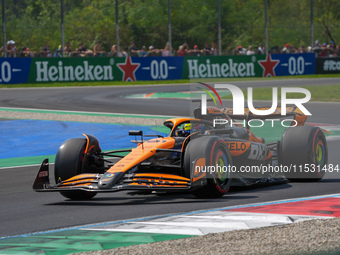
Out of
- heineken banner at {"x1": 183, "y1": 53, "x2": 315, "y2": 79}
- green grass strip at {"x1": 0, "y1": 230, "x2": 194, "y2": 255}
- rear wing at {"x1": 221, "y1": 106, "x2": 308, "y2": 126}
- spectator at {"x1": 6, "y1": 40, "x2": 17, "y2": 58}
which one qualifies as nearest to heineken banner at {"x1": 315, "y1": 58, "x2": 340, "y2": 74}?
heineken banner at {"x1": 183, "y1": 53, "x2": 315, "y2": 79}

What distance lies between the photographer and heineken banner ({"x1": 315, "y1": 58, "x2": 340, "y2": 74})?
38.7 m

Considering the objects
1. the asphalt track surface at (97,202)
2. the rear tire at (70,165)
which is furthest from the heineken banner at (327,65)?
the rear tire at (70,165)

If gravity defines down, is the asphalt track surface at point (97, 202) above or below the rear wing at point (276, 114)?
below

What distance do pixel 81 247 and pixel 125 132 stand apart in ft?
33.5

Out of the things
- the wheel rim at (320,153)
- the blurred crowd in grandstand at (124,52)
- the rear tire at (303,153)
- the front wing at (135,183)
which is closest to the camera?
the front wing at (135,183)

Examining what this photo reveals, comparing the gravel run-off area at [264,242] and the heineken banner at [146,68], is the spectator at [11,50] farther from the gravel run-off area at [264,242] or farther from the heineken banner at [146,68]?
the gravel run-off area at [264,242]

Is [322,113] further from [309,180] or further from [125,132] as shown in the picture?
[309,180]

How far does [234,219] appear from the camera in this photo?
247 inches

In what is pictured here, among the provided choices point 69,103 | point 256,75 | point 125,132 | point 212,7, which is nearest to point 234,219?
point 125,132

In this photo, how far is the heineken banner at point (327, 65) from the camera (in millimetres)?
38688

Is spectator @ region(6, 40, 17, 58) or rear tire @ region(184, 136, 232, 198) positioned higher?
spectator @ region(6, 40, 17, 58)

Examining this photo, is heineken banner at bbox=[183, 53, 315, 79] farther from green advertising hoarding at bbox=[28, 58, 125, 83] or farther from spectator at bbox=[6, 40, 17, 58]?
spectator at bbox=[6, 40, 17, 58]

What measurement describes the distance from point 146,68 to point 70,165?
25.3 meters

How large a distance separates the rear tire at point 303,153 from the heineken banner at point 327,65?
1201 inches
